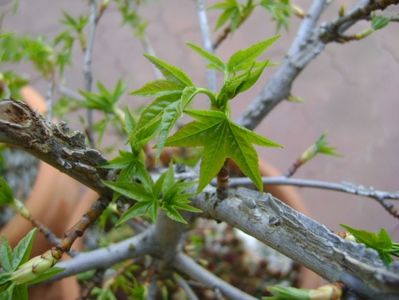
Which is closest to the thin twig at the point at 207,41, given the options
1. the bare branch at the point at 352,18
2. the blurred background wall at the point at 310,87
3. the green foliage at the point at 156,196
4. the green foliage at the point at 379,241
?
the bare branch at the point at 352,18

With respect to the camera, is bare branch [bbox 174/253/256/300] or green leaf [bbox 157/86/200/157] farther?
bare branch [bbox 174/253/256/300]

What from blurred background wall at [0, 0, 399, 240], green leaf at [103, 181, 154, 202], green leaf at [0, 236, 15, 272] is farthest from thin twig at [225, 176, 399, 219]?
blurred background wall at [0, 0, 399, 240]

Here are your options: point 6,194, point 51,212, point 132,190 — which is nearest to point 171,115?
point 132,190

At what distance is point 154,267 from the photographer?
78cm

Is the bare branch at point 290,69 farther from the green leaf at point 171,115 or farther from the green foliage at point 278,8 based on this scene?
the green leaf at point 171,115

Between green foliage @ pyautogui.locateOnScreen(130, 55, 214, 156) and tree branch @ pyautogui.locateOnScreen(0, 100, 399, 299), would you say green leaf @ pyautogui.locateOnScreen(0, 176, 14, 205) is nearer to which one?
tree branch @ pyautogui.locateOnScreen(0, 100, 399, 299)

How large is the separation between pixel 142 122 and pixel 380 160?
112cm

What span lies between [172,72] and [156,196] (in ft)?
0.46

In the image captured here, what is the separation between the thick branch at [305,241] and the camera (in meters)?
0.31

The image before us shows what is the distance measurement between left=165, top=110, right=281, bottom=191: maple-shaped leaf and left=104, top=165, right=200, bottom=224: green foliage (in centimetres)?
8

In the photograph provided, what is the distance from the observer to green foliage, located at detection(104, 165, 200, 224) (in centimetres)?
43

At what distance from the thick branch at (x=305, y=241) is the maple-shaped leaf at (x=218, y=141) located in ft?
0.12

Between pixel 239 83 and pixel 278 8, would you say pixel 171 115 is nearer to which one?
pixel 239 83

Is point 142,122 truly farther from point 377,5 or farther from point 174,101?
point 377,5
